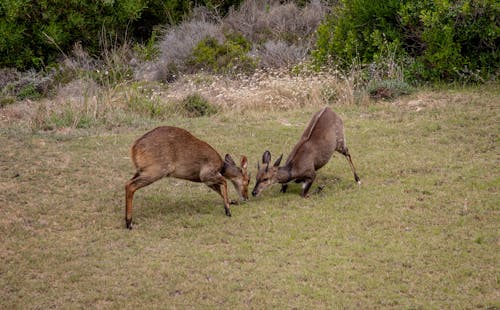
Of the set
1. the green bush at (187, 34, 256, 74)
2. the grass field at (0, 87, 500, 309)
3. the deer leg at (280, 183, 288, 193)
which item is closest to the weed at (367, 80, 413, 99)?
the grass field at (0, 87, 500, 309)

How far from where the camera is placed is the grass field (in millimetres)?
6824

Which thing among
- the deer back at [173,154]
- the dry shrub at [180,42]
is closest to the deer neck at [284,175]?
the deer back at [173,154]

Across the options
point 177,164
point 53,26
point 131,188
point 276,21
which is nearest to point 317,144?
point 177,164

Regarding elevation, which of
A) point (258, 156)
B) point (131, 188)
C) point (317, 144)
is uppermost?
point (317, 144)

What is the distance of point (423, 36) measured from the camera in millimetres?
14789

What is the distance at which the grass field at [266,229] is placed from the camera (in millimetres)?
6824

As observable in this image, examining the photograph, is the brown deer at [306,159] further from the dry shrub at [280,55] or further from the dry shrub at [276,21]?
the dry shrub at [276,21]

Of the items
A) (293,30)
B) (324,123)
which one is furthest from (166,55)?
(324,123)

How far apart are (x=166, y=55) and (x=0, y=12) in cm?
450

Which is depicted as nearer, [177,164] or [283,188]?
[177,164]

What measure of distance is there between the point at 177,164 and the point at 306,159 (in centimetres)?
187

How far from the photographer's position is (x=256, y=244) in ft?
26.2

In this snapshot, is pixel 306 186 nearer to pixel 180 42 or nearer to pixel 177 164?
pixel 177 164

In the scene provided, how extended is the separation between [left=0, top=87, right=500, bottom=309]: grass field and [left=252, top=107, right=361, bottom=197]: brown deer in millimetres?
272
